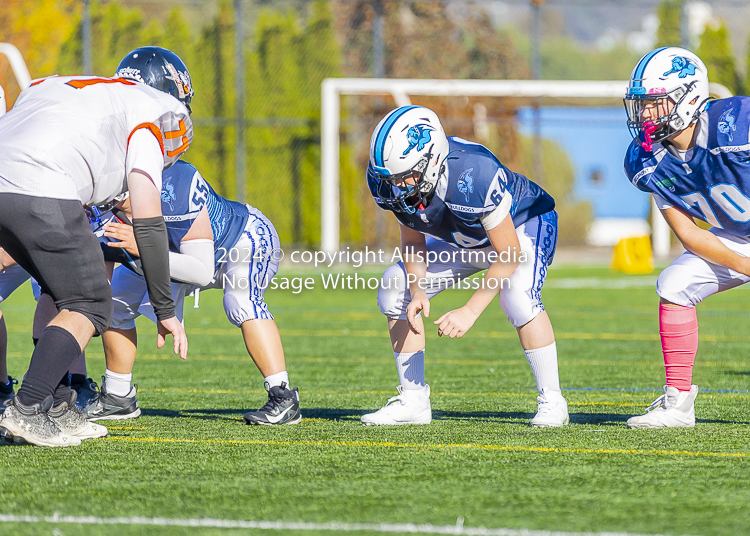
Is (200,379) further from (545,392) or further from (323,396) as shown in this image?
(545,392)

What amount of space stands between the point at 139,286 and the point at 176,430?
2.64ft

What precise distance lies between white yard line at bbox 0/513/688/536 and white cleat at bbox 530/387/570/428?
1.65m

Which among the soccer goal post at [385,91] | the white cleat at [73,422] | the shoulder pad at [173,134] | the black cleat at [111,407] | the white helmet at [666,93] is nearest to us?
the shoulder pad at [173,134]

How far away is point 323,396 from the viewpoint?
213 inches

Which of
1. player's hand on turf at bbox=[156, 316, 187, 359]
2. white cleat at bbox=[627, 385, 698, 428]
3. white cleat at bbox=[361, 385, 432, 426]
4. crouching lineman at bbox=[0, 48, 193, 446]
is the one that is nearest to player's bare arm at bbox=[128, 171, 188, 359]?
crouching lineman at bbox=[0, 48, 193, 446]

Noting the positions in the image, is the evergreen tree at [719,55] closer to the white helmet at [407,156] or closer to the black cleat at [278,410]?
the white helmet at [407,156]

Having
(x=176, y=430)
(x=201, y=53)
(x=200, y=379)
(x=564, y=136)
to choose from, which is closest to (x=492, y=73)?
(x=564, y=136)

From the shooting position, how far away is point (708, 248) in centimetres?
433

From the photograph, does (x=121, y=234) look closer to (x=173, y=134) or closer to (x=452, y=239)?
(x=173, y=134)

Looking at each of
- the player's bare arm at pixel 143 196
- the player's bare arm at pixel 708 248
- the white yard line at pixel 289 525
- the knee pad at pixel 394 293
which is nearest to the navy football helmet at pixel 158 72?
the player's bare arm at pixel 143 196

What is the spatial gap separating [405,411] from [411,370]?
21cm

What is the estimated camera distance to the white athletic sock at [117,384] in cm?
475

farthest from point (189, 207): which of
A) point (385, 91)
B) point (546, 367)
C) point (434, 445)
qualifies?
point (385, 91)

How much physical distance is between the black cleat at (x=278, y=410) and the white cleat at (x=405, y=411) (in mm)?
315
